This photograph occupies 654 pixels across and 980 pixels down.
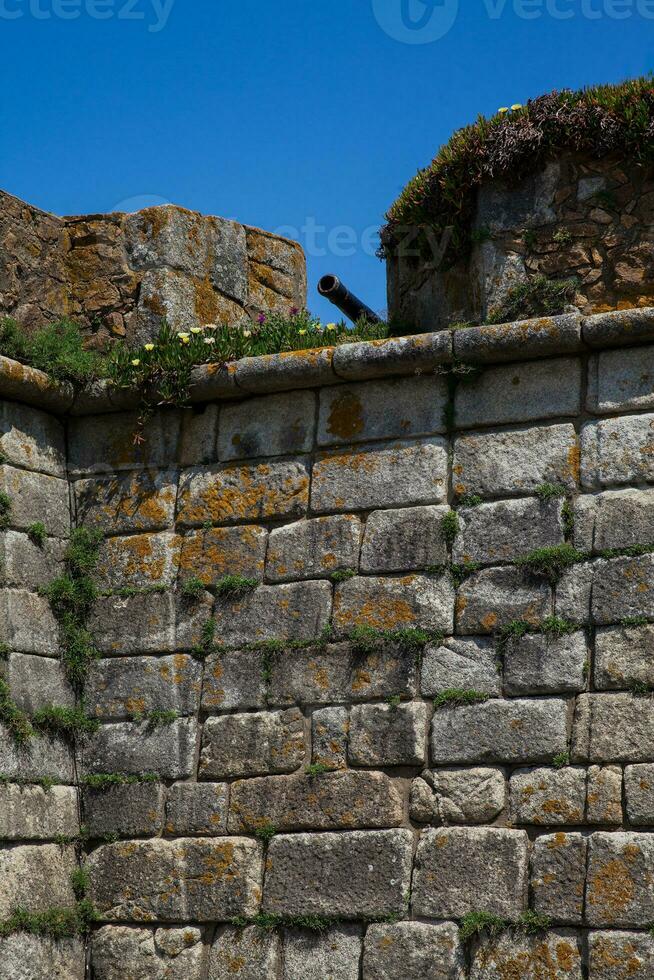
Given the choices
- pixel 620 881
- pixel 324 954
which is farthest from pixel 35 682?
pixel 620 881

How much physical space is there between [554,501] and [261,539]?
1.40 m

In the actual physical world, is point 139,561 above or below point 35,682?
above

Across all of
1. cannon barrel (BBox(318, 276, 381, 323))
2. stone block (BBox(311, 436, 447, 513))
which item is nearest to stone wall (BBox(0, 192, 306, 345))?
cannon barrel (BBox(318, 276, 381, 323))

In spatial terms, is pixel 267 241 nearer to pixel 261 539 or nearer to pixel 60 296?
pixel 60 296

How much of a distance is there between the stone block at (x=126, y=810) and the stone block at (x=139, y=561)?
0.96 meters

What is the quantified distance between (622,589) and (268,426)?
6.31 feet

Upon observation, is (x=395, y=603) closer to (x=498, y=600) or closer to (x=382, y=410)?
(x=498, y=600)

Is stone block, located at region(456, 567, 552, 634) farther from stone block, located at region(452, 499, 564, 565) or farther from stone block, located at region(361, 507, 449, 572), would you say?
stone block, located at region(361, 507, 449, 572)

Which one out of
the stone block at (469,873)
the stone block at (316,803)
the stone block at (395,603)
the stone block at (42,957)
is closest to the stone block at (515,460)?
the stone block at (395,603)

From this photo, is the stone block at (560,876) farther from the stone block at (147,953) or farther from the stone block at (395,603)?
the stone block at (147,953)

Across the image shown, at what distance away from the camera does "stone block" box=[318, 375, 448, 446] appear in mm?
6676

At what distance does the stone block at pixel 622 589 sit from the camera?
235 inches

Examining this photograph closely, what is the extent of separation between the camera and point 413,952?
5.95 metres

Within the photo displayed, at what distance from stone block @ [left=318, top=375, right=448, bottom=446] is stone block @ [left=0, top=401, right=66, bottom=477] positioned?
138 cm
